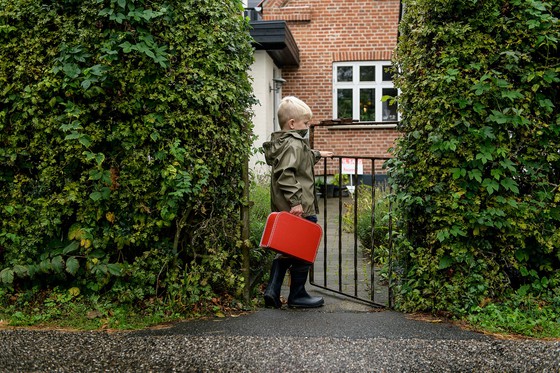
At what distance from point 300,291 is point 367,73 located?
1104cm

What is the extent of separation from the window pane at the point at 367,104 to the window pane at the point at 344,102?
0.97ft

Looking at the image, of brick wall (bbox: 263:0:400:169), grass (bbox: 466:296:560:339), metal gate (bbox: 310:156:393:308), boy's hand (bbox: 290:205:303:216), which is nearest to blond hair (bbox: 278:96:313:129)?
metal gate (bbox: 310:156:393:308)

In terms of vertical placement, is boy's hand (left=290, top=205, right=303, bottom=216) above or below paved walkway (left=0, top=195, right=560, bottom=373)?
above

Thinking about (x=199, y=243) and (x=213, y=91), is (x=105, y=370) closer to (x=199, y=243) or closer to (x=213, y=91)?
(x=199, y=243)

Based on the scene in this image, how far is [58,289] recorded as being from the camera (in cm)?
461

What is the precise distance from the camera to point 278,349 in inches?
150

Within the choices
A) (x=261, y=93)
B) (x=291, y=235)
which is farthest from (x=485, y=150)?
(x=261, y=93)

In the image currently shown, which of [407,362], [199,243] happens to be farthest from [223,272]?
[407,362]

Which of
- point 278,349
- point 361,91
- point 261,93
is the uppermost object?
point 361,91

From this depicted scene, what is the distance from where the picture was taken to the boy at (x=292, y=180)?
4.65 m

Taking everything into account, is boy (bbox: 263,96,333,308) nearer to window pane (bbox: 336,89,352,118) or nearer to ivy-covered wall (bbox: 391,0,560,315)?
ivy-covered wall (bbox: 391,0,560,315)

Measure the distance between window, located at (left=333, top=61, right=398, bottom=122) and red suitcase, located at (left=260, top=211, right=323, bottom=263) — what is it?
35.3 ft

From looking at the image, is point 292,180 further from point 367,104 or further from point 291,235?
point 367,104

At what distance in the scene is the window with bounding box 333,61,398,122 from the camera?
15.1m
